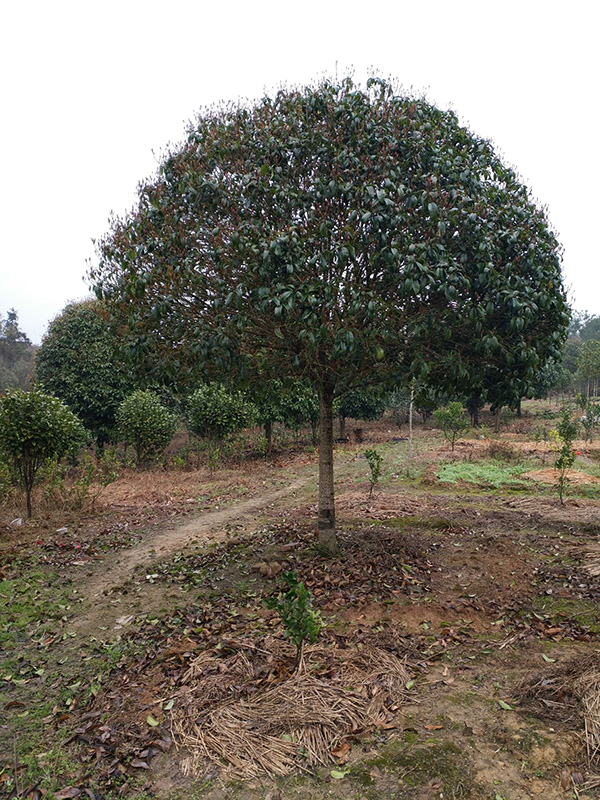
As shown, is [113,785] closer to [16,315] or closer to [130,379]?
[130,379]

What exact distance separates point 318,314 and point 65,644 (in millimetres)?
4376

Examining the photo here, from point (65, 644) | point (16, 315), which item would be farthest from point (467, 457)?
point (16, 315)

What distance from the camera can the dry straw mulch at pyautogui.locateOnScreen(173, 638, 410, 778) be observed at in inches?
131

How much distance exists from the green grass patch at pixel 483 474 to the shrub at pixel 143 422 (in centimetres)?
988

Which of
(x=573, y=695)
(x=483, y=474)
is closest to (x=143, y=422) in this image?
(x=483, y=474)

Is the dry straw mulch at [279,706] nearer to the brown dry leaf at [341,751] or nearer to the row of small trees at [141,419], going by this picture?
the brown dry leaf at [341,751]

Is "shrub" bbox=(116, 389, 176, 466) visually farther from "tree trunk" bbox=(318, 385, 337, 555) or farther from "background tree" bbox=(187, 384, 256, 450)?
"tree trunk" bbox=(318, 385, 337, 555)

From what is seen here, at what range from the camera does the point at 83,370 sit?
20.0 metres

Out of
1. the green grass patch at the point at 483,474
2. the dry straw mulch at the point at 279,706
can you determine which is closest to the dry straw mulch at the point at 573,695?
the dry straw mulch at the point at 279,706

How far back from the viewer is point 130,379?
724 cm

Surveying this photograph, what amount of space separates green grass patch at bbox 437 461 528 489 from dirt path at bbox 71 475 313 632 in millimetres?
5126

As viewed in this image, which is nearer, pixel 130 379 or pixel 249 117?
pixel 249 117

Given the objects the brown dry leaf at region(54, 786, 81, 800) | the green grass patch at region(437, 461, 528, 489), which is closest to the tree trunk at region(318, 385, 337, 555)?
the brown dry leaf at region(54, 786, 81, 800)

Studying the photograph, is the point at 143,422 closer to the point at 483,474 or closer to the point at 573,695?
the point at 483,474
